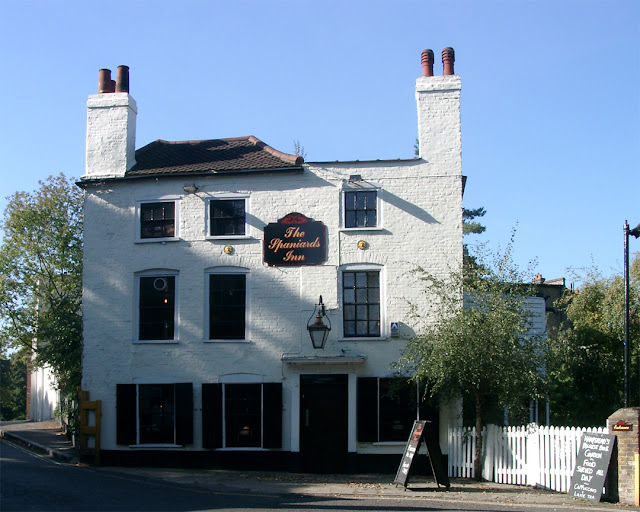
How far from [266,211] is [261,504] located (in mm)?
8208

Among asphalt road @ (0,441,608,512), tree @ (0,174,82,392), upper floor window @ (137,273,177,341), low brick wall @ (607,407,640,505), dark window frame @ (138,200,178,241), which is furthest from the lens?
tree @ (0,174,82,392)

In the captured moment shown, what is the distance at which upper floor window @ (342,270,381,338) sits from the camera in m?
17.8

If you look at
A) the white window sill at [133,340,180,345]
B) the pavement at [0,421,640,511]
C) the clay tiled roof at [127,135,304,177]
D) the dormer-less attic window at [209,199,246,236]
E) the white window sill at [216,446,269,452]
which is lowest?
the pavement at [0,421,640,511]

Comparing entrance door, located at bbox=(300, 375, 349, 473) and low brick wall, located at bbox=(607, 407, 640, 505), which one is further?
entrance door, located at bbox=(300, 375, 349, 473)

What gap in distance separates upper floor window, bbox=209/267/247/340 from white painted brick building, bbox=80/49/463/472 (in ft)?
0.12

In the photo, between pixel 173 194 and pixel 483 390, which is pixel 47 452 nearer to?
pixel 173 194

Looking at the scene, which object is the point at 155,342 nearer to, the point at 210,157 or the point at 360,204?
the point at 210,157

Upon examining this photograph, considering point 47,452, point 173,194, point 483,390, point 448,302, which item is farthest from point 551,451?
point 47,452

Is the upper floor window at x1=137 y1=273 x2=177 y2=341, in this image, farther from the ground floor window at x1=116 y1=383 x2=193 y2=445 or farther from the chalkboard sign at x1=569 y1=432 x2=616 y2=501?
the chalkboard sign at x1=569 y1=432 x2=616 y2=501

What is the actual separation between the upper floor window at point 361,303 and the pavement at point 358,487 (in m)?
3.53

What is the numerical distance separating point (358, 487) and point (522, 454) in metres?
3.66

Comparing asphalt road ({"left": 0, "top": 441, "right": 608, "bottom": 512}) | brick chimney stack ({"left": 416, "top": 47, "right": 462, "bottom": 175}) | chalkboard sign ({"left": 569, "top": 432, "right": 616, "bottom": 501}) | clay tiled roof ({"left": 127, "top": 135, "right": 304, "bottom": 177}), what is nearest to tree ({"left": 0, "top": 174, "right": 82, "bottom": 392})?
clay tiled roof ({"left": 127, "top": 135, "right": 304, "bottom": 177})

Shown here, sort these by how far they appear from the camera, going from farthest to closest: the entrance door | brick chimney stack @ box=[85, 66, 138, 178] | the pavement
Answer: brick chimney stack @ box=[85, 66, 138, 178]
the entrance door
the pavement

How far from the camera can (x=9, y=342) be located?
27344 millimetres
